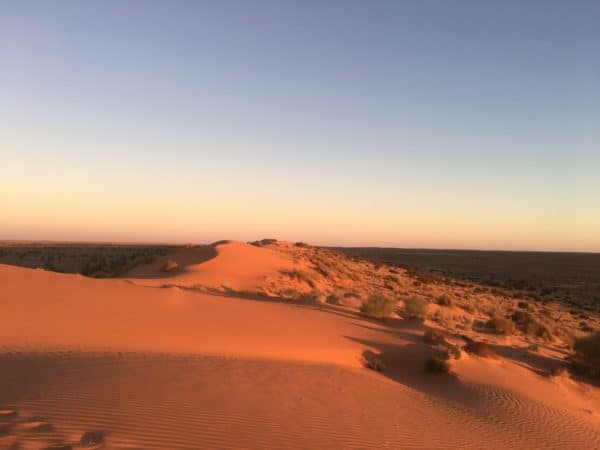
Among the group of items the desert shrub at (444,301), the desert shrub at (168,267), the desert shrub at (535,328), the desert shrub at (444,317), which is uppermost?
the desert shrub at (168,267)

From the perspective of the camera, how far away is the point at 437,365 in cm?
1180

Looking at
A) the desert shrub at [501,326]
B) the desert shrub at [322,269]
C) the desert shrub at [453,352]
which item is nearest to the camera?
the desert shrub at [453,352]

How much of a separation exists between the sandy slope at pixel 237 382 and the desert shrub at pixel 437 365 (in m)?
0.33

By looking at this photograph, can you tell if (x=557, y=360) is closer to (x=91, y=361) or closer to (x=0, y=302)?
(x=91, y=361)

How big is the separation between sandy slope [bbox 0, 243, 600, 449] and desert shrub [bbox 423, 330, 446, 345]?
57 cm

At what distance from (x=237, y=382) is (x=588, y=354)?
35.8 feet

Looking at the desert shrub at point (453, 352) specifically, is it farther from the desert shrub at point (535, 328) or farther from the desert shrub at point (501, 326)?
the desert shrub at point (535, 328)

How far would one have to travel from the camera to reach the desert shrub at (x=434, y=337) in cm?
1427

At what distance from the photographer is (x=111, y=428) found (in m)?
5.75

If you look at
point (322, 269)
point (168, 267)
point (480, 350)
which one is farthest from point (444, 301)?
point (168, 267)

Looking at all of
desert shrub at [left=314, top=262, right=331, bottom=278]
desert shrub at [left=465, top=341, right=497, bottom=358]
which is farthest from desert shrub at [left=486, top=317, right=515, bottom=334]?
desert shrub at [left=314, top=262, right=331, bottom=278]

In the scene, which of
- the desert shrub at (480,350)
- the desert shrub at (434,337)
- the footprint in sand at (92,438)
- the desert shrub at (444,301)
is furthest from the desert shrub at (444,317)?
the footprint in sand at (92,438)

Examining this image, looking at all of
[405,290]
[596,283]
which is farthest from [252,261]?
[596,283]

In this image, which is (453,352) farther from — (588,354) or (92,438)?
(92,438)
